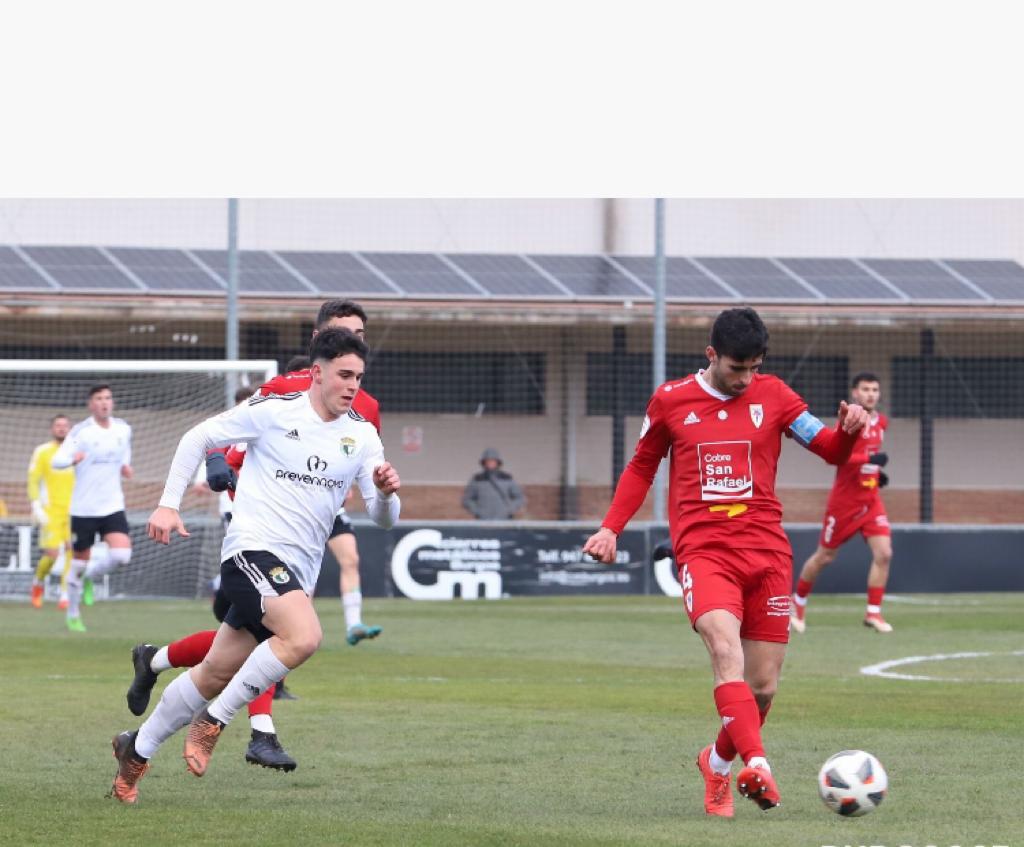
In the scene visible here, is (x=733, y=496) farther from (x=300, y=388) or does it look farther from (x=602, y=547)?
(x=300, y=388)

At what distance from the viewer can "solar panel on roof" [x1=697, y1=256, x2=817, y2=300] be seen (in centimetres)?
2998

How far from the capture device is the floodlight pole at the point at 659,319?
25.1 metres

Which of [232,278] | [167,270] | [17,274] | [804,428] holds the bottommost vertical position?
[804,428]

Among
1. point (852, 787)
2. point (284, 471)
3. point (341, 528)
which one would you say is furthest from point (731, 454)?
point (341, 528)

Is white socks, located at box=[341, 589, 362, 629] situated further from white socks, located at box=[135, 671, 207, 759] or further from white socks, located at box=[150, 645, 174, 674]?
white socks, located at box=[135, 671, 207, 759]

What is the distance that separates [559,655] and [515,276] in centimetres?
1446

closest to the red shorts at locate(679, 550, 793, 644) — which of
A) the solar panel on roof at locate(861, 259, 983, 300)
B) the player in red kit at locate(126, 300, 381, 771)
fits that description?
the player in red kit at locate(126, 300, 381, 771)

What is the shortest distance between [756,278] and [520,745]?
70.6ft

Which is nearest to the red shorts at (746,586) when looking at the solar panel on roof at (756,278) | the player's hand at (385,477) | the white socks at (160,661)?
the player's hand at (385,477)

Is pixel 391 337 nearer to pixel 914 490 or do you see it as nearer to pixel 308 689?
pixel 914 490

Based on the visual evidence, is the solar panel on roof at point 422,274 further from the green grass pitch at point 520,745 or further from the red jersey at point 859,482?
the red jersey at point 859,482

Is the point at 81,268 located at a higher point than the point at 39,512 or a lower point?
higher

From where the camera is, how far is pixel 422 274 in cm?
2966

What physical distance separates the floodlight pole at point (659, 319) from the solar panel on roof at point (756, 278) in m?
4.47
